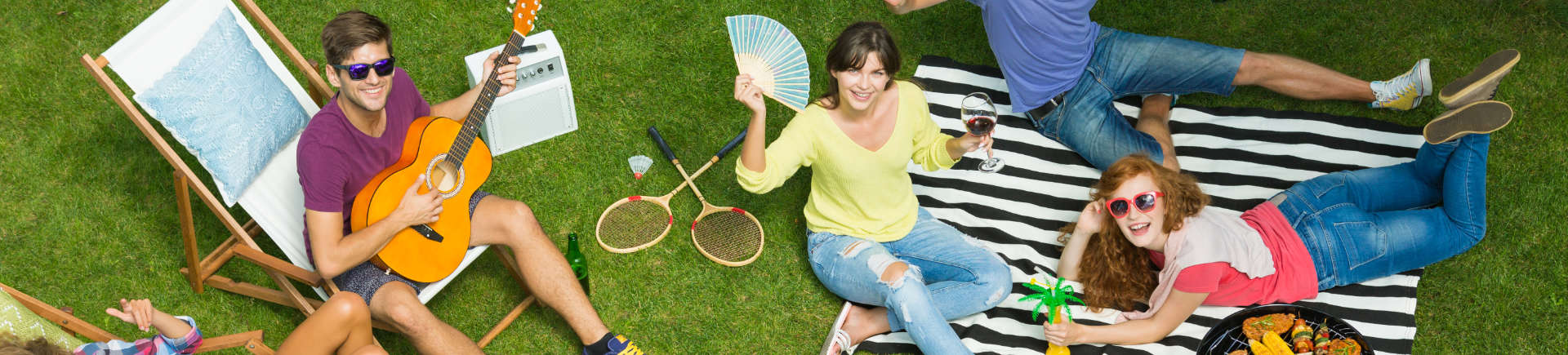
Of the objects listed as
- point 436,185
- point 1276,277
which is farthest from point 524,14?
point 1276,277

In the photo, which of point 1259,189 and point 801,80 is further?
point 1259,189

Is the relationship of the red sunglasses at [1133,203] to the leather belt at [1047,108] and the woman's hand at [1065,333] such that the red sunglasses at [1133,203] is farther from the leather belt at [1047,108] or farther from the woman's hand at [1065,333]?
the leather belt at [1047,108]

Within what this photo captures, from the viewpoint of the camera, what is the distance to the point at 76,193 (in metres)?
5.12

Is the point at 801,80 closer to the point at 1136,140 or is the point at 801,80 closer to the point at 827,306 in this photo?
the point at 827,306

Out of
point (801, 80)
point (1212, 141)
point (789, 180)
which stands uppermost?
point (801, 80)

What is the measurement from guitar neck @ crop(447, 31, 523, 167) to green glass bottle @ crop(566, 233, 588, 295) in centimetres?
66

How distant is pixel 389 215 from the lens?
405 cm


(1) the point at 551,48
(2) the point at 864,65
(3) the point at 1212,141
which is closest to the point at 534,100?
(1) the point at 551,48

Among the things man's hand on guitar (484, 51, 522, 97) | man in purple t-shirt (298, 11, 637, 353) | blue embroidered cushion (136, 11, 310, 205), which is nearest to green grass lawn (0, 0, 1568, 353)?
man in purple t-shirt (298, 11, 637, 353)

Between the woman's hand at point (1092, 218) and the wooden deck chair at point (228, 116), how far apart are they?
2.43 metres

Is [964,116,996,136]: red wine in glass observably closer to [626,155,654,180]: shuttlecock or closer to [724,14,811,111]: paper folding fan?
[724,14,811,111]: paper folding fan

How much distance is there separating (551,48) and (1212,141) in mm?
3140

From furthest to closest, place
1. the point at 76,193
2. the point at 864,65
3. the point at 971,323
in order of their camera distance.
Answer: the point at 76,193
the point at 971,323
the point at 864,65

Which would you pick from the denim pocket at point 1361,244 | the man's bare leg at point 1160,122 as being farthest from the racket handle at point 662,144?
the denim pocket at point 1361,244
